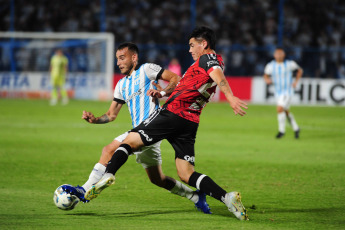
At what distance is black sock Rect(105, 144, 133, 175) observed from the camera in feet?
19.6

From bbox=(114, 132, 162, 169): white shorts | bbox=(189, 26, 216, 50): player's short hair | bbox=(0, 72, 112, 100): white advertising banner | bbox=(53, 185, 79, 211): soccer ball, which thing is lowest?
bbox=(0, 72, 112, 100): white advertising banner

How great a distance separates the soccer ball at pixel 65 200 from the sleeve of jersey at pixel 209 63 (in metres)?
1.84

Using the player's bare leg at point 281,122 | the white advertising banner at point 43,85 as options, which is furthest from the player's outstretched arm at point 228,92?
the white advertising banner at point 43,85

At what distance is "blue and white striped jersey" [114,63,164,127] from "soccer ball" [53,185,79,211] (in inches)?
49.0

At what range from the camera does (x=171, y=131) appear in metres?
6.17

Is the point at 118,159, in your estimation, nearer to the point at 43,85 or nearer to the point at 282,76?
the point at 282,76

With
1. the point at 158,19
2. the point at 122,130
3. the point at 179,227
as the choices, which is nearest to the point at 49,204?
the point at 179,227

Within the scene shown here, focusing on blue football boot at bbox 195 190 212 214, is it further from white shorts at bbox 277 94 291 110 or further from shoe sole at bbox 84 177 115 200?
white shorts at bbox 277 94 291 110

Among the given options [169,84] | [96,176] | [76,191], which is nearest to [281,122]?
[169,84]

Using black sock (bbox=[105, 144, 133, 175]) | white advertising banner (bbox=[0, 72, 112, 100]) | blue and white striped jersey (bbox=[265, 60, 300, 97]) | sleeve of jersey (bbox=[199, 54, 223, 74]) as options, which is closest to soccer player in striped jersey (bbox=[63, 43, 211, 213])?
black sock (bbox=[105, 144, 133, 175])

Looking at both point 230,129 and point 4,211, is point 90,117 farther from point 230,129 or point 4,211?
point 230,129

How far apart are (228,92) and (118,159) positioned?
1285 millimetres

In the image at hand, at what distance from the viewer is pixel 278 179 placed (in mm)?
9070

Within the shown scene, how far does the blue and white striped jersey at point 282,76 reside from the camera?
15.9m
